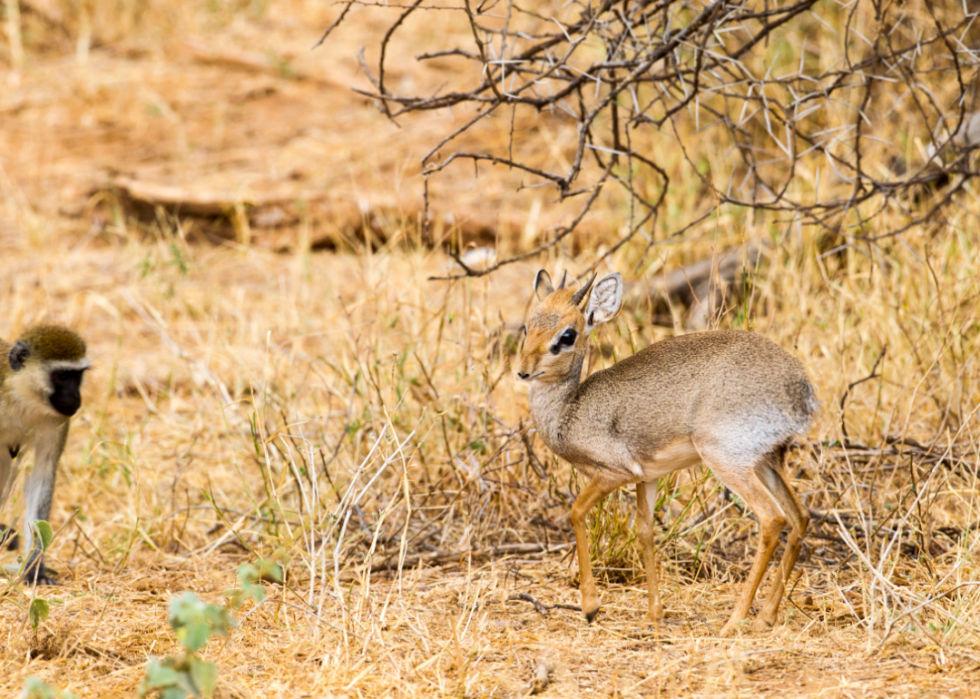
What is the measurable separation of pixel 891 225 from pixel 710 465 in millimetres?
3437

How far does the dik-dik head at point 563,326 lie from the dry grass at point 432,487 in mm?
528

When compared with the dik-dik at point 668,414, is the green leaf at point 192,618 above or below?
below

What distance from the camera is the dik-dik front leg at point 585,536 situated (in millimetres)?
3477

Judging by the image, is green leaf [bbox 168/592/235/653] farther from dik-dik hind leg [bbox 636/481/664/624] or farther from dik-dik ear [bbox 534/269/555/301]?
dik-dik ear [bbox 534/269/555/301]

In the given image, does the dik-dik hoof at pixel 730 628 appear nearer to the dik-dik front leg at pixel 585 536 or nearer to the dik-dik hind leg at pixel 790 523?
A: the dik-dik hind leg at pixel 790 523

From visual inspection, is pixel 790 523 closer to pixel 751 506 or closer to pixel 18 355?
pixel 751 506

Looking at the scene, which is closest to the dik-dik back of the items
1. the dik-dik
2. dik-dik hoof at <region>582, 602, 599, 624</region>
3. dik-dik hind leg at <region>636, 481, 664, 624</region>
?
the dik-dik

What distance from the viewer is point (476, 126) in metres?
9.54

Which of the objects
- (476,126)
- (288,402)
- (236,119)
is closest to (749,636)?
(288,402)

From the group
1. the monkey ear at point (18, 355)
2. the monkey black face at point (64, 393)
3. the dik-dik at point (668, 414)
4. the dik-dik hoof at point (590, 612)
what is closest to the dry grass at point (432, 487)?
the dik-dik hoof at point (590, 612)

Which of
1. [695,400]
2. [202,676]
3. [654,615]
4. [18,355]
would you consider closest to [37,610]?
[202,676]

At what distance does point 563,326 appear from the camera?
11.3ft

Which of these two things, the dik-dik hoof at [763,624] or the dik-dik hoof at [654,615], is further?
the dik-dik hoof at [654,615]

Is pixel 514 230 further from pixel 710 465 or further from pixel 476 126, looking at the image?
pixel 710 465
